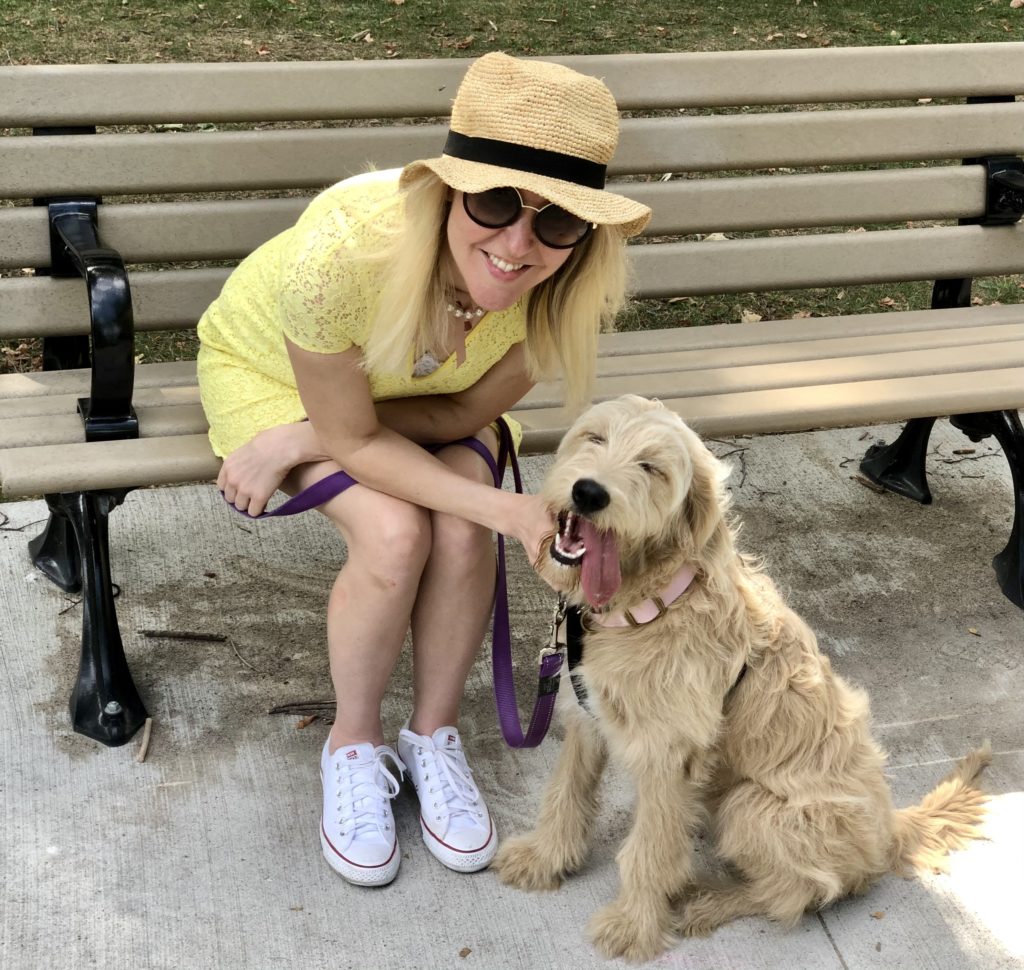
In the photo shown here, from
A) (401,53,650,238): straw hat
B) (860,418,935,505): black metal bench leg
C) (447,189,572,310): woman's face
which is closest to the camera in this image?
(401,53,650,238): straw hat

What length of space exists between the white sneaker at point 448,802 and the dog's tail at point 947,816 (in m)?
0.97

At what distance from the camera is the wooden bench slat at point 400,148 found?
3.61 meters

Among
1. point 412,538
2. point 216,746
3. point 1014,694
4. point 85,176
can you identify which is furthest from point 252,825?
point 1014,694

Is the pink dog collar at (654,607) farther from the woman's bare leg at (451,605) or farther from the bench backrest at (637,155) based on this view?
the bench backrest at (637,155)

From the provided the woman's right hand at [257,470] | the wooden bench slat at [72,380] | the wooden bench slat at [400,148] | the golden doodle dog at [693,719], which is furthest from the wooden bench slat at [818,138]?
the golden doodle dog at [693,719]

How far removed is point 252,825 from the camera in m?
3.21

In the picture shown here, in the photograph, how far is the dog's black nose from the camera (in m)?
2.48

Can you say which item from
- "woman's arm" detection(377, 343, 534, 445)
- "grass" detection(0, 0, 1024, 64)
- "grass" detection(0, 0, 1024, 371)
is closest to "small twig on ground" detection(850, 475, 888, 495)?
"grass" detection(0, 0, 1024, 371)

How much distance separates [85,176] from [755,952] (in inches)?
102

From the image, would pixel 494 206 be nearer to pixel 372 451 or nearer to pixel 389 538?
pixel 372 451

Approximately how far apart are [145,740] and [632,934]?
4.35 ft

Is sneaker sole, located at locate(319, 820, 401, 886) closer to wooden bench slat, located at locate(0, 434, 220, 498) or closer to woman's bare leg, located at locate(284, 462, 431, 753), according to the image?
woman's bare leg, located at locate(284, 462, 431, 753)

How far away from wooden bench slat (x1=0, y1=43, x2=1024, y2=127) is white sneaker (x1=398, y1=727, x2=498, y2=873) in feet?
5.83

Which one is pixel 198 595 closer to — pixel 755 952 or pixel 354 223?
pixel 354 223
